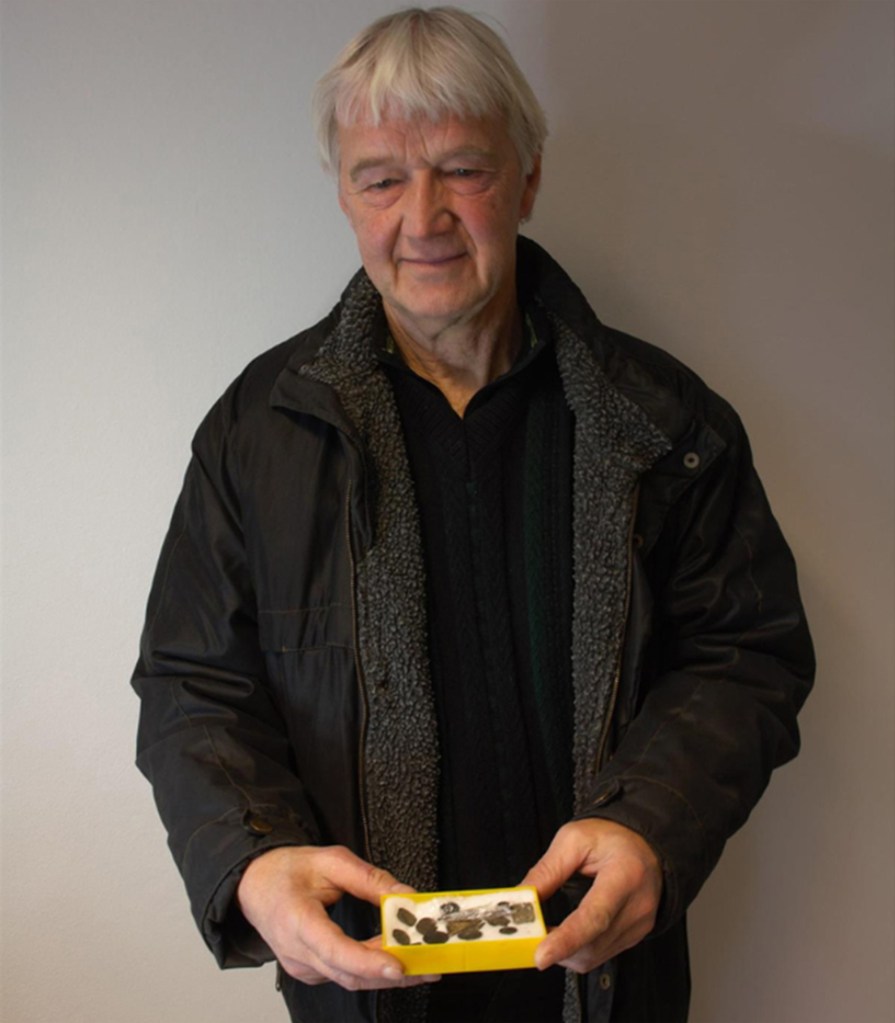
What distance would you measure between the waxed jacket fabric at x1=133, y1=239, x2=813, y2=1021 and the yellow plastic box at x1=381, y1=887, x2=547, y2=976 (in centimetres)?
20

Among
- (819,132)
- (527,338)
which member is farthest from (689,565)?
(819,132)

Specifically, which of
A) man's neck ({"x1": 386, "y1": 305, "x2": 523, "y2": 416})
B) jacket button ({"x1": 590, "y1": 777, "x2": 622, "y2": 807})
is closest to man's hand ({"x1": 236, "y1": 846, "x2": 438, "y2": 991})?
Result: jacket button ({"x1": 590, "y1": 777, "x2": 622, "y2": 807})

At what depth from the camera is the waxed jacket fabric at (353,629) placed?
118cm

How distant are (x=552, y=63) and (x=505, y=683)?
3.01ft

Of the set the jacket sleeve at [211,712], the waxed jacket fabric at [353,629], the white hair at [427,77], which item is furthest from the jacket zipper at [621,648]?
the white hair at [427,77]

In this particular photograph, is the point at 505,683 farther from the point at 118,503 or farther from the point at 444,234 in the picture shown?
the point at 118,503

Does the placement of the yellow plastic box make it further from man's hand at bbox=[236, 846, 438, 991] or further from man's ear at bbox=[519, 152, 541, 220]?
man's ear at bbox=[519, 152, 541, 220]

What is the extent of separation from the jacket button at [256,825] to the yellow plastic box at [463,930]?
0.57 ft

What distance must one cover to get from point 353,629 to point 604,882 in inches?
15.7

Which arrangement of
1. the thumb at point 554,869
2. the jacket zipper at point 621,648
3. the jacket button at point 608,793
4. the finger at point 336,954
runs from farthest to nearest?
1. the jacket zipper at point 621,648
2. the jacket button at point 608,793
3. the thumb at point 554,869
4. the finger at point 336,954

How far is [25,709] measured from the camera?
1.52m

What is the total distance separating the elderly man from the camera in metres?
1.17

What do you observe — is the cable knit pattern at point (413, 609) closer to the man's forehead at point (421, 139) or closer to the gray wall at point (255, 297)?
the man's forehead at point (421, 139)

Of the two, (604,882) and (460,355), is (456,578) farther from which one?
(604,882)
